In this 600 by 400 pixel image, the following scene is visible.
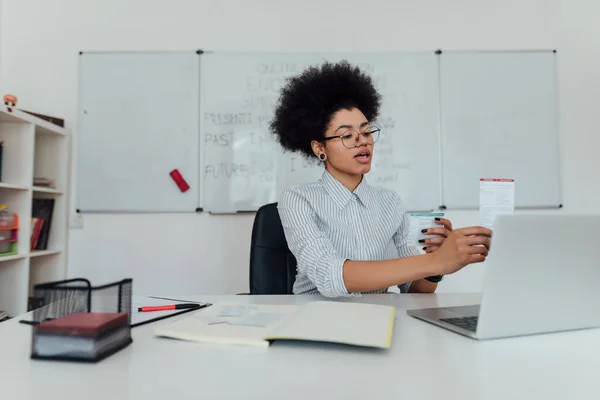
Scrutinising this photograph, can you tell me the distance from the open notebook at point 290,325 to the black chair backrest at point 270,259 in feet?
1.66

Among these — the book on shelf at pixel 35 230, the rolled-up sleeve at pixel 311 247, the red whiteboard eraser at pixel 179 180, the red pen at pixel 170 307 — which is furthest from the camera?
the red whiteboard eraser at pixel 179 180

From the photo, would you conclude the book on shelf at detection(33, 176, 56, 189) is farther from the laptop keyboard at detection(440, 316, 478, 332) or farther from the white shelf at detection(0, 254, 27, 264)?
the laptop keyboard at detection(440, 316, 478, 332)

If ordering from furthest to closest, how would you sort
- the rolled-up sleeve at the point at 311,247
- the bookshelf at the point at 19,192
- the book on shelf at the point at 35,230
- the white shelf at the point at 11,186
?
the book on shelf at the point at 35,230
the bookshelf at the point at 19,192
the white shelf at the point at 11,186
the rolled-up sleeve at the point at 311,247

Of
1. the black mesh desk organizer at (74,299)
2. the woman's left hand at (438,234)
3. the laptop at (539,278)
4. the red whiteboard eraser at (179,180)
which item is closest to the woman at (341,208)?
the woman's left hand at (438,234)

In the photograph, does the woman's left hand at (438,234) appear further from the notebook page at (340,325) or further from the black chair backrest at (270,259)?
the black chair backrest at (270,259)

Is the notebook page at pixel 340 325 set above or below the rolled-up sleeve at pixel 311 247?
below

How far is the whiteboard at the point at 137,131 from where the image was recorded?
2277 mm

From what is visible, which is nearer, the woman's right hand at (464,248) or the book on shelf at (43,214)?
the woman's right hand at (464,248)

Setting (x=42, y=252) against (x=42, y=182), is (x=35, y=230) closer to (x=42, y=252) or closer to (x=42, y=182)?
(x=42, y=252)

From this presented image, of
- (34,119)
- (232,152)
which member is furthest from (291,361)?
(34,119)

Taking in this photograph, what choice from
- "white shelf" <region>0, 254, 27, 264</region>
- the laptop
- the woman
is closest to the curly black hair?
the woman

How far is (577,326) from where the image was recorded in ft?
2.29

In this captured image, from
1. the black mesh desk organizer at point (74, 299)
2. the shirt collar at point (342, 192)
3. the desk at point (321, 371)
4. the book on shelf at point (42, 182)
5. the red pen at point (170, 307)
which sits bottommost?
the red pen at point (170, 307)

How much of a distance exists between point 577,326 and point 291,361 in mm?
506
